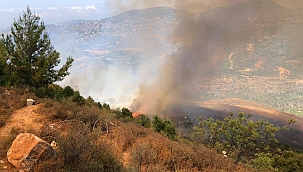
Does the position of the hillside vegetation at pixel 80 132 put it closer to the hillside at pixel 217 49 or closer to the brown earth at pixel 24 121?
the brown earth at pixel 24 121

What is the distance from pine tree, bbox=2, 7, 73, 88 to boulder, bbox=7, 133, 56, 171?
12696 millimetres

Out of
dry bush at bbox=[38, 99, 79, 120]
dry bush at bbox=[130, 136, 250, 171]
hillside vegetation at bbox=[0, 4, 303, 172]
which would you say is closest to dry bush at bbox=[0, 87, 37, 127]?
hillside vegetation at bbox=[0, 4, 303, 172]

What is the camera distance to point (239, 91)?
11419 centimetres

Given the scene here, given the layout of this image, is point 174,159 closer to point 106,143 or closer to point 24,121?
point 106,143

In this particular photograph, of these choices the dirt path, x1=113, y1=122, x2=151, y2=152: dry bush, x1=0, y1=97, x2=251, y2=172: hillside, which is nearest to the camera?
x1=0, y1=97, x2=251, y2=172: hillside

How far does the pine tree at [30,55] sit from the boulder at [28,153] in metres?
12.7

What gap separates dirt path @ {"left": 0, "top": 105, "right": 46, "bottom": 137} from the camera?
28.3 ft

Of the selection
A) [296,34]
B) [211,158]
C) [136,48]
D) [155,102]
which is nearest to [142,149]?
[211,158]

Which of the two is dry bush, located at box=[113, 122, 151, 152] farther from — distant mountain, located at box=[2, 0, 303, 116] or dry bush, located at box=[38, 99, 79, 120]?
distant mountain, located at box=[2, 0, 303, 116]

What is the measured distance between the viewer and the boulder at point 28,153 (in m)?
5.71

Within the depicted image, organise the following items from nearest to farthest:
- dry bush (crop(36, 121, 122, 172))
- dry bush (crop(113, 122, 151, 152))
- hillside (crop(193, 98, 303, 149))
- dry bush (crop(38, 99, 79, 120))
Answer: dry bush (crop(36, 121, 122, 172)) → dry bush (crop(113, 122, 151, 152)) → dry bush (crop(38, 99, 79, 120)) → hillside (crop(193, 98, 303, 149))

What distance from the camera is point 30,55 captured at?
1847cm

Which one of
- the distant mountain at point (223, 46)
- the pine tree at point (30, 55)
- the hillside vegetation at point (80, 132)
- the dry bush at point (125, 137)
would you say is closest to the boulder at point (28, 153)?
the hillside vegetation at point (80, 132)

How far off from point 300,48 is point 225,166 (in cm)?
14941
